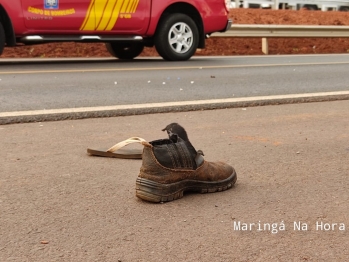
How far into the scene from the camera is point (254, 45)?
15867mm

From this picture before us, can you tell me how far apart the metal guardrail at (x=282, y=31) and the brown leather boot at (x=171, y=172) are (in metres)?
11.4

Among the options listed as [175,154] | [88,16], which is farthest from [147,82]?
[175,154]

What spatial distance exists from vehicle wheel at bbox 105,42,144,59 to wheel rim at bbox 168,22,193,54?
106cm

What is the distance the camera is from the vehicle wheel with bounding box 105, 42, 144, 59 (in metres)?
11.3

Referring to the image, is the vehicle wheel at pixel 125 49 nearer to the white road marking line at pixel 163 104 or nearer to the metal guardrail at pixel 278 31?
the metal guardrail at pixel 278 31

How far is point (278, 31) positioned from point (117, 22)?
647cm

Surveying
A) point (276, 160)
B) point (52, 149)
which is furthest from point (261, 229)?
point (52, 149)

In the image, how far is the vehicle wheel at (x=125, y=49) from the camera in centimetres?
1133

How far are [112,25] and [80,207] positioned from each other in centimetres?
721

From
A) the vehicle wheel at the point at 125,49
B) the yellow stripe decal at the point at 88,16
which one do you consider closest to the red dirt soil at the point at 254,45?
the vehicle wheel at the point at 125,49

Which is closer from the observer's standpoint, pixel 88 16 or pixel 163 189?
pixel 163 189

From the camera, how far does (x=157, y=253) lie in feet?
7.45

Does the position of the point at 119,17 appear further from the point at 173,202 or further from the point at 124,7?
the point at 173,202

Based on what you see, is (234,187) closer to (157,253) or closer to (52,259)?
(157,253)
